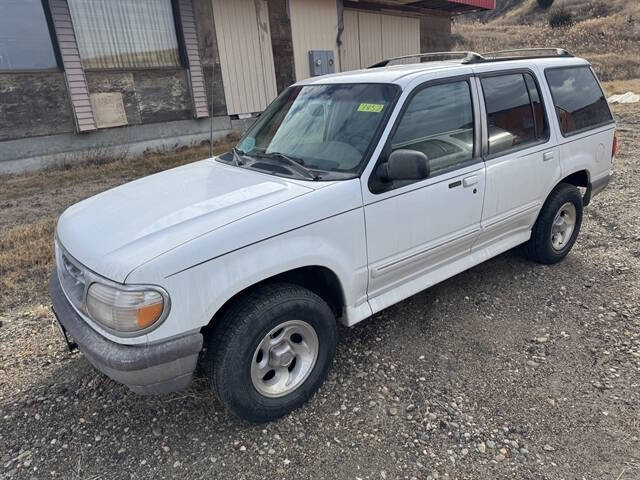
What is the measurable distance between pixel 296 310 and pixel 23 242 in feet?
14.4

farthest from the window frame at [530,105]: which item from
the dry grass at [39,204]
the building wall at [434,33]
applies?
the building wall at [434,33]

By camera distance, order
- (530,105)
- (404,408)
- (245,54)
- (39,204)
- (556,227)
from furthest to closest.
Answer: (245,54) < (39,204) < (556,227) < (530,105) < (404,408)

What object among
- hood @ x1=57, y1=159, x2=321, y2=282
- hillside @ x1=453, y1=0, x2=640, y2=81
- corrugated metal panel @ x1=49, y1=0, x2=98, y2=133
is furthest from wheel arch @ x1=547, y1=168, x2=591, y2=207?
hillside @ x1=453, y1=0, x2=640, y2=81

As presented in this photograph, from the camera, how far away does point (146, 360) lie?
7.25 ft

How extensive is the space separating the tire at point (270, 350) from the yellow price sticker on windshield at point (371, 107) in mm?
1269

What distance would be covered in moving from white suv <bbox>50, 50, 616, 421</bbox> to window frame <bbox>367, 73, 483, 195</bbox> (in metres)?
0.01

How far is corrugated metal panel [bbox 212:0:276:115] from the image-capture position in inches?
420

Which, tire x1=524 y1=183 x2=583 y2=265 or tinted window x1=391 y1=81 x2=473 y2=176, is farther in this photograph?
tire x1=524 y1=183 x2=583 y2=265

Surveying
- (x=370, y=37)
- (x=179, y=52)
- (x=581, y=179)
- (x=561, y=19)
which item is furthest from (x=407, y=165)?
(x=561, y=19)

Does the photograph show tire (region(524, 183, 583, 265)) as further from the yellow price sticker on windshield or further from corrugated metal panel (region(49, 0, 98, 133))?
corrugated metal panel (region(49, 0, 98, 133))

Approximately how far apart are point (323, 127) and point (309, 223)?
3.07 ft

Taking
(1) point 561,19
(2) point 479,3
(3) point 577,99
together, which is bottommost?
(3) point 577,99

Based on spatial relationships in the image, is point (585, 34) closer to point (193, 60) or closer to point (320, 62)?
point (320, 62)

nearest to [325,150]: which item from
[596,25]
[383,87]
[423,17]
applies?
[383,87]
